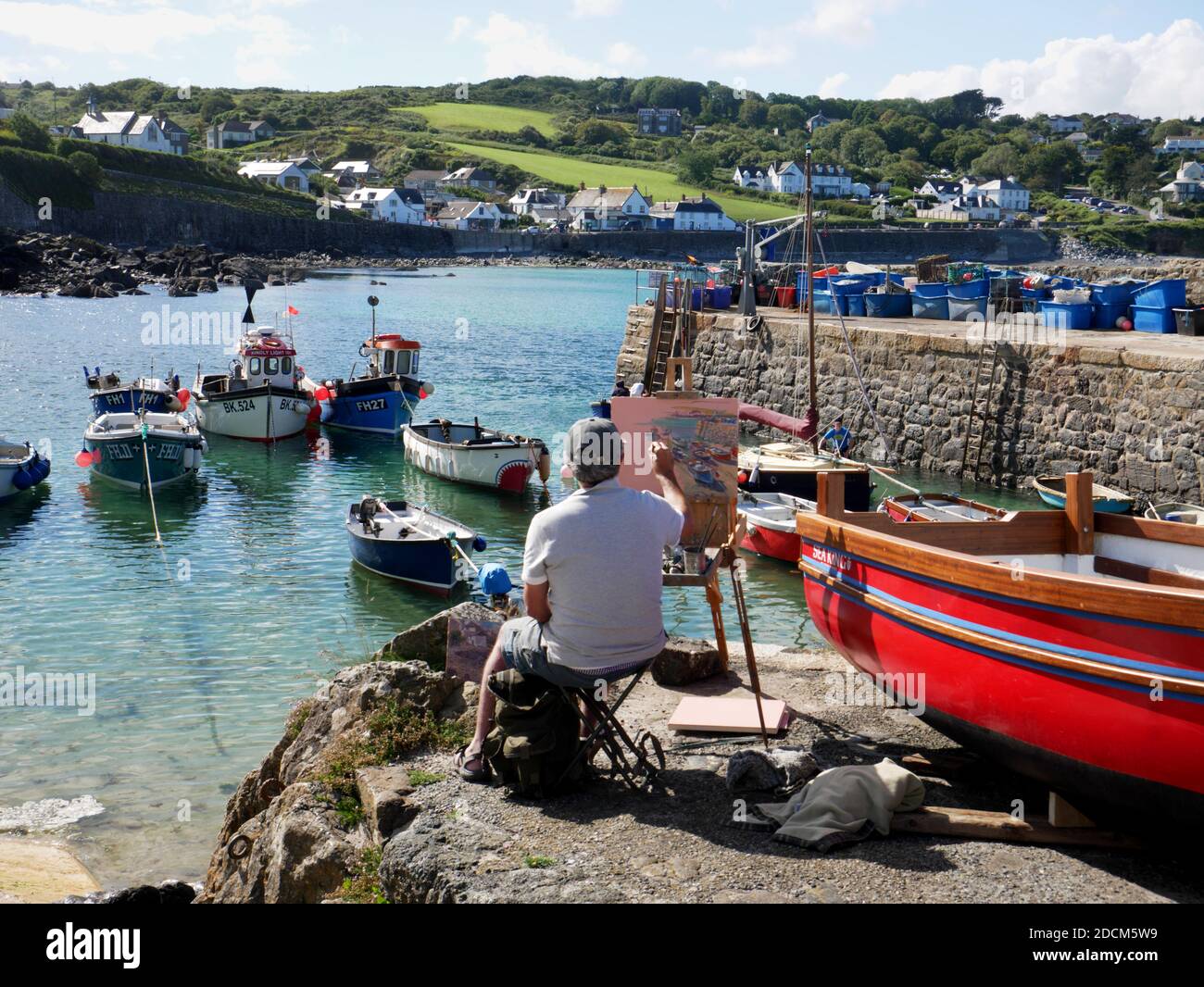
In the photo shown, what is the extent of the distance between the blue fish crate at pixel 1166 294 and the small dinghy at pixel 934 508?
14276mm

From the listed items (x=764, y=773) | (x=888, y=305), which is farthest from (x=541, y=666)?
(x=888, y=305)

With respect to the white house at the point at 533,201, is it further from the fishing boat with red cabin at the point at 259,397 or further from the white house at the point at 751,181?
the fishing boat with red cabin at the point at 259,397

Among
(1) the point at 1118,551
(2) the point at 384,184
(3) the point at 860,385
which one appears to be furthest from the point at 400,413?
(2) the point at 384,184

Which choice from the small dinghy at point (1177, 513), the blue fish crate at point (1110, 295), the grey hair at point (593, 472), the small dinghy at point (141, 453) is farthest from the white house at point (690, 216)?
the grey hair at point (593, 472)

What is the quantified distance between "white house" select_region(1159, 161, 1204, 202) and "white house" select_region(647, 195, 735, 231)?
66.8 meters

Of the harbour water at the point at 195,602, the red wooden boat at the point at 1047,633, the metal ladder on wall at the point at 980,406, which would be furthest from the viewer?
the metal ladder on wall at the point at 980,406

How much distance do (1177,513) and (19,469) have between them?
19.7 metres

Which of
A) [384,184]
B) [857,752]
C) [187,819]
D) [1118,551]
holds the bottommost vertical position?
[187,819]

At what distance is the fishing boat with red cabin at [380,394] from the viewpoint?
3194cm

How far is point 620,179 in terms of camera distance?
186 metres

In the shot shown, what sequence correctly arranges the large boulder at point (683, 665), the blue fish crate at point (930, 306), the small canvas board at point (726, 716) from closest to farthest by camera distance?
the small canvas board at point (726, 716) < the large boulder at point (683, 665) < the blue fish crate at point (930, 306)

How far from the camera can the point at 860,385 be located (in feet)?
90.3
